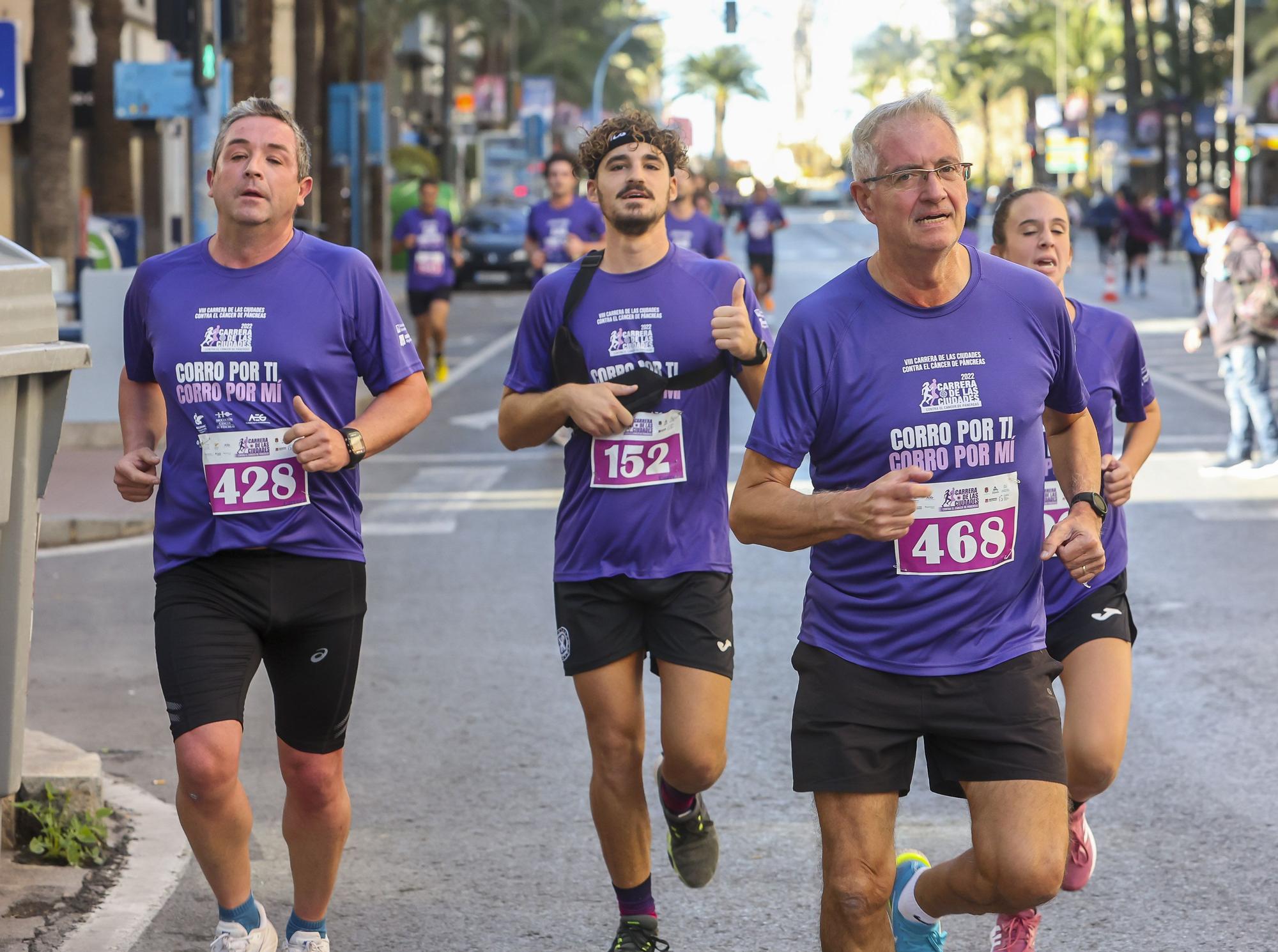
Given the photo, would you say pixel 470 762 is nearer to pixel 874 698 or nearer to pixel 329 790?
pixel 329 790

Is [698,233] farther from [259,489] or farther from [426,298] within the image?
[259,489]

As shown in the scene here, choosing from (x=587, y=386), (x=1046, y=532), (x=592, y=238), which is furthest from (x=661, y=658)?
(x=592, y=238)

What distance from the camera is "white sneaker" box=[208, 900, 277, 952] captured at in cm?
458

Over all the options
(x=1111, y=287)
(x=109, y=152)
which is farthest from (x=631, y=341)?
(x=1111, y=287)

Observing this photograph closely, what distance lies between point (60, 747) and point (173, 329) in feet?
7.31

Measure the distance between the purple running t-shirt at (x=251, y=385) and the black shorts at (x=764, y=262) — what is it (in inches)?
971

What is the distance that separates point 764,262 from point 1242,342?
15.9 m

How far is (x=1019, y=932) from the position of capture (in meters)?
4.72

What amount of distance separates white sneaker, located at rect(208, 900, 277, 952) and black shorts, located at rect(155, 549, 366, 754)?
437 millimetres

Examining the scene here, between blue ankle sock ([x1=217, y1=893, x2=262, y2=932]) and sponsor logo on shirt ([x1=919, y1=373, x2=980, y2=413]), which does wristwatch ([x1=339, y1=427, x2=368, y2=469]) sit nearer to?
blue ankle sock ([x1=217, y1=893, x2=262, y2=932])

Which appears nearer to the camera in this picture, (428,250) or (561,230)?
(561,230)

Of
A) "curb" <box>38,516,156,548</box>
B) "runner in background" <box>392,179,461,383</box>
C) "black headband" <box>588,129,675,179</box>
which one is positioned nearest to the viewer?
"black headband" <box>588,129,675,179</box>

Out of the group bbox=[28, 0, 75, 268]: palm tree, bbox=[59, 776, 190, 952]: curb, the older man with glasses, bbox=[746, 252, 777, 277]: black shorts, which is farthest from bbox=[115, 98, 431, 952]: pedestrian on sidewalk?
bbox=[746, 252, 777, 277]: black shorts

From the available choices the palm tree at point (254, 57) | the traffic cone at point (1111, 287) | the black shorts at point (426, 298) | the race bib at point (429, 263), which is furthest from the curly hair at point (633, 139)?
the traffic cone at point (1111, 287)
